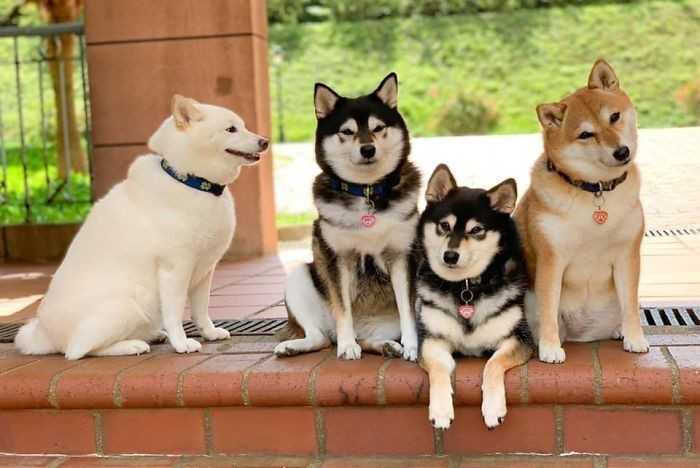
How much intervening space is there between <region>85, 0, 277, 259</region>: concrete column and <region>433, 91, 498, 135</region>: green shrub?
1040 cm

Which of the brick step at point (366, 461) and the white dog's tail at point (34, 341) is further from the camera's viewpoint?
the white dog's tail at point (34, 341)

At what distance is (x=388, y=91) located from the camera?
3006 millimetres

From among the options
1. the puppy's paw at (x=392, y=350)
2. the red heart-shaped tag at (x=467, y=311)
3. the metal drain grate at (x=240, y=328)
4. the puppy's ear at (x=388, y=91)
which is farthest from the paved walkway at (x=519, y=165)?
the red heart-shaped tag at (x=467, y=311)

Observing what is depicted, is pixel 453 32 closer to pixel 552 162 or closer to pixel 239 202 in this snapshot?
pixel 239 202

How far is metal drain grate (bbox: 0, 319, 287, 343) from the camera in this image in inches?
139

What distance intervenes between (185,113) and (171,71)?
130 inches

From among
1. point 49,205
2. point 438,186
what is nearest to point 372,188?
point 438,186

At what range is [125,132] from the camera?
253 inches

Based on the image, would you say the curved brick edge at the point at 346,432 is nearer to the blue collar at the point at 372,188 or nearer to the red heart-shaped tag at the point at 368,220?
A: the red heart-shaped tag at the point at 368,220

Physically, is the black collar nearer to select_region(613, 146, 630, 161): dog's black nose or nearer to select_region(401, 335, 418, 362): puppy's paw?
select_region(613, 146, 630, 161): dog's black nose

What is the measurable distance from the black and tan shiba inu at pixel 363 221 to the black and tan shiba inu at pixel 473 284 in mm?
167

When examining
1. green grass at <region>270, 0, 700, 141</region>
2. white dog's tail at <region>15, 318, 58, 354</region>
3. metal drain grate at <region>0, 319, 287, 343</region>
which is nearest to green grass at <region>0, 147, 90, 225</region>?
metal drain grate at <region>0, 319, 287, 343</region>

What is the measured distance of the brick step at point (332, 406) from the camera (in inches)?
99.8

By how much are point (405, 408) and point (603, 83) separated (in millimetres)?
1236
